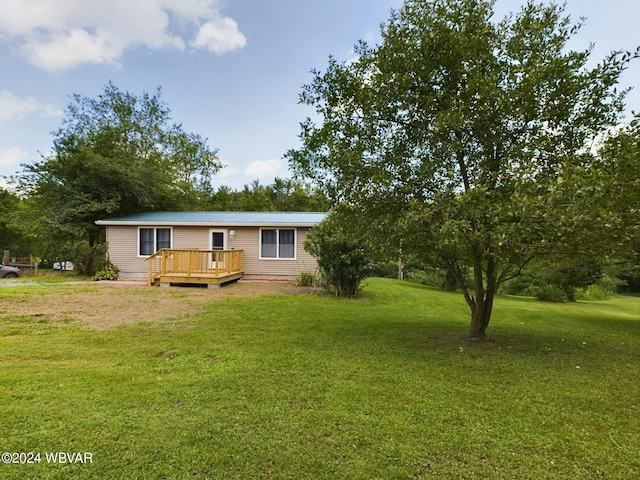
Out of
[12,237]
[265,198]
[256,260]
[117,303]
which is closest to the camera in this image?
[117,303]

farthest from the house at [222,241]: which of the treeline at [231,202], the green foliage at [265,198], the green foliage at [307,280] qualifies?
the green foliage at [265,198]

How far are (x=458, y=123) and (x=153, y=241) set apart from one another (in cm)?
1323

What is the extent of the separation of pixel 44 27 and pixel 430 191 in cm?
1439

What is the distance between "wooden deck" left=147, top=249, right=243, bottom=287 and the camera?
11.8m

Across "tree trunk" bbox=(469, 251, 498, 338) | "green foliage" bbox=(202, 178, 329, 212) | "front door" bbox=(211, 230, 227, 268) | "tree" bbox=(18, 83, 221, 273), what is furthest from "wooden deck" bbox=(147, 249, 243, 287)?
"green foliage" bbox=(202, 178, 329, 212)

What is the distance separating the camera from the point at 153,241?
14.3 m

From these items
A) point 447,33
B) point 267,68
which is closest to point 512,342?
point 447,33

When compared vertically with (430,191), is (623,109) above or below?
above

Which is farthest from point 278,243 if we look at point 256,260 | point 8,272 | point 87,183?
point 8,272

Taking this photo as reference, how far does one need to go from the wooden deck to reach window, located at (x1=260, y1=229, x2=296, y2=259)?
1.04 metres

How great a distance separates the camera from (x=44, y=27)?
38.6 feet

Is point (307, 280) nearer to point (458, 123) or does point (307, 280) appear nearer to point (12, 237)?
point (458, 123)

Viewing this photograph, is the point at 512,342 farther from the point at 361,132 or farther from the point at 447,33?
the point at 447,33

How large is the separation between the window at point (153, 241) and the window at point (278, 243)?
3914mm
